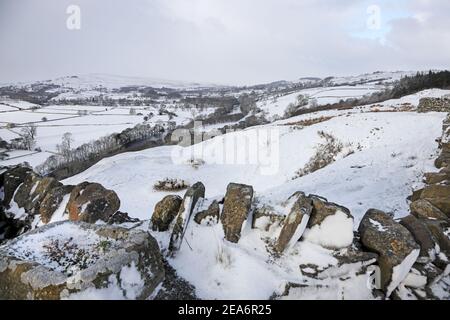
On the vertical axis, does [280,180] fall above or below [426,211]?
below

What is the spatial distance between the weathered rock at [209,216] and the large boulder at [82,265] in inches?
52.3

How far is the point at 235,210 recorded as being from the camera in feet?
20.4

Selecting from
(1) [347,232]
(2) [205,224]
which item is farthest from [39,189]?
(1) [347,232]

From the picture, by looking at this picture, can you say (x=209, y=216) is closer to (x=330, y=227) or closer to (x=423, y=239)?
(x=330, y=227)

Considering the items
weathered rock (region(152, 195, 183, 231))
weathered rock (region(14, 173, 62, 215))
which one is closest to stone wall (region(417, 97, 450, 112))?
weathered rock (region(152, 195, 183, 231))

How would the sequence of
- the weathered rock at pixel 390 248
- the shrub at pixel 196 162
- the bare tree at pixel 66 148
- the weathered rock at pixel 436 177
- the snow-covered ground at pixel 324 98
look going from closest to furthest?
the weathered rock at pixel 390 248 < the weathered rock at pixel 436 177 < the shrub at pixel 196 162 < the bare tree at pixel 66 148 < the snow-covered ground at pixel 324 98

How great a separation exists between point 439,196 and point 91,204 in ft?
25.7

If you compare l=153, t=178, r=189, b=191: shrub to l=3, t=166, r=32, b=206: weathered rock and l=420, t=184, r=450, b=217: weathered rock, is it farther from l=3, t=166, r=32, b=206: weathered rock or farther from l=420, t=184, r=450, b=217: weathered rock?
l=420, t=184, r=450, b=217: weathered rock

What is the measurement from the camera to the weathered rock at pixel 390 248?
16.7 ft

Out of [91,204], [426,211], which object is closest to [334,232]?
[426,211]

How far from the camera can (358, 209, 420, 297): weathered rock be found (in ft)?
16.7

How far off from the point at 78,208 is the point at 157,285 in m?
3.74

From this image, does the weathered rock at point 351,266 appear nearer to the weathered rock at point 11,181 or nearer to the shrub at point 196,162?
the weathered rock at point 11,181

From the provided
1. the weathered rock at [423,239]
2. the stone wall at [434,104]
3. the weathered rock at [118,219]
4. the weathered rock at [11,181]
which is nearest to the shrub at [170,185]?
the weathered rock at [11,181]
